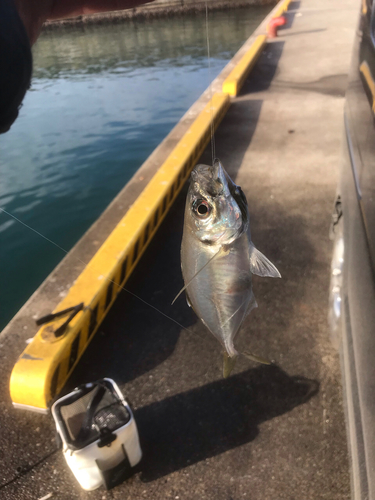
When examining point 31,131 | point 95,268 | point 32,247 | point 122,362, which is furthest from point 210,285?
point 31,131

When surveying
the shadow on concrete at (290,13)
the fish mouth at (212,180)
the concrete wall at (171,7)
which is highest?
the concrete wall at (171,7)

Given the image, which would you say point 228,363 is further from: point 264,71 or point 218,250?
point 264,71

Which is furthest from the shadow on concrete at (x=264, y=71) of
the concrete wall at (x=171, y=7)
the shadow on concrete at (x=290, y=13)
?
the concrete wall at (x=171, y=7)

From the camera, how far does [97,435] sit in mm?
2645

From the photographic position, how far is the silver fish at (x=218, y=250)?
146 cm

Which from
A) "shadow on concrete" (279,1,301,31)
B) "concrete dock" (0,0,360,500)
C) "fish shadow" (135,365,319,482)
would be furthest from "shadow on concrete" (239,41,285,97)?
"fish shadow" (135,365,319,482)

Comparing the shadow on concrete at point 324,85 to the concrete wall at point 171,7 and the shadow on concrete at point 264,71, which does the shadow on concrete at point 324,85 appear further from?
the concrete wall at point 171,7

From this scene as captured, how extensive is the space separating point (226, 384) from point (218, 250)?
2300 mm

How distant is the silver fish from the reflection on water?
5.03 m

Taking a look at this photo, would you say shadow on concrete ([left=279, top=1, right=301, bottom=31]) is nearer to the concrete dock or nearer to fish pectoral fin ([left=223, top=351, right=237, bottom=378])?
the concrete dock

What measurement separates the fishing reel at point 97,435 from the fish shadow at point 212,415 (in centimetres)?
24

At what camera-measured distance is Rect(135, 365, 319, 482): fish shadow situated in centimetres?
304

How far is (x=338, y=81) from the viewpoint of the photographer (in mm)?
9898

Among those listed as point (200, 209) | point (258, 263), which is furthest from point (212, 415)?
point (200, 209)
